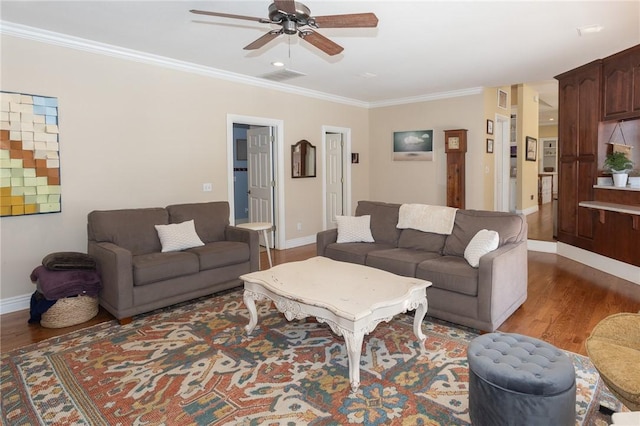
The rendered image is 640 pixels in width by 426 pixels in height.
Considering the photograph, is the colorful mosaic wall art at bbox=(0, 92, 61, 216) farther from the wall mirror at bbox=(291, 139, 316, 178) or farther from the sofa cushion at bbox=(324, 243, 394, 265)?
the wall mirror at bbox=(291, 139, 316, 178)

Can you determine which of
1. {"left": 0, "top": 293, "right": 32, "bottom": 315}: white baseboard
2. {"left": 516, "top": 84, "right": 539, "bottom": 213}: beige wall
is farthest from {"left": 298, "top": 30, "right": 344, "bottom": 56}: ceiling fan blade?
{"left": 516, "top": 84, "right": 539, "bottom": 213}: beige wall

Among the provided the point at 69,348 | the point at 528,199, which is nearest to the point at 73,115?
the point at 69,348

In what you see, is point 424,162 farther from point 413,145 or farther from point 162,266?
point 162,266

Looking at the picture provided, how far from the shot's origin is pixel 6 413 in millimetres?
2141

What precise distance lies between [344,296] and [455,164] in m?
4.89

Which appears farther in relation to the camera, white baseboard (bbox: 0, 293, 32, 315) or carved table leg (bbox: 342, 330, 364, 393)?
white baseboard (bbox: 0, 293, 32, 315)

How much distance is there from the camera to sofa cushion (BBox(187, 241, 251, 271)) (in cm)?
391

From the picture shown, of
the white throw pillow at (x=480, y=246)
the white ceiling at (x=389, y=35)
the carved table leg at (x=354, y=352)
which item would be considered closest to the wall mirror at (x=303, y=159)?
the white ceiling at (x=389, y=35)

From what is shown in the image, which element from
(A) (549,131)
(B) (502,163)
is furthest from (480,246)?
(A) (549,131)

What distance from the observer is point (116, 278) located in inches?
130

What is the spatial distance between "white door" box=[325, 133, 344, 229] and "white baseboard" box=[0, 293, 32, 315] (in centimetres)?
479

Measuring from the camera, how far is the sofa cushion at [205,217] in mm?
4395

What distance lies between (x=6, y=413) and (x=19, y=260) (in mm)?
2104

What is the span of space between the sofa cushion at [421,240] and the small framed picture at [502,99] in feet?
14.5
